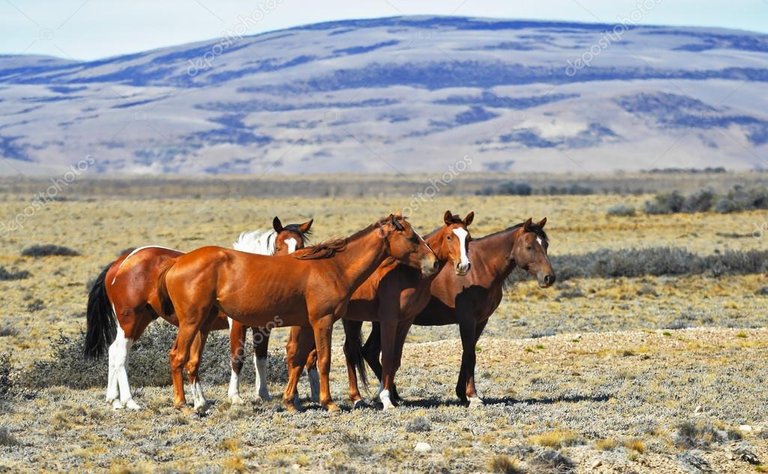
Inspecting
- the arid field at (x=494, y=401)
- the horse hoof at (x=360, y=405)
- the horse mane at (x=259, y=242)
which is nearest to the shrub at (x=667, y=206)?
the arid field at (x=494, y=401)

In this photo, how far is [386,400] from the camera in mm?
12305

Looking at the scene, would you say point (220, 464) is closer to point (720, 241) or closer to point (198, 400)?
point (198, 400)

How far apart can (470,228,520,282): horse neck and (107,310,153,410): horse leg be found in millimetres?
3662

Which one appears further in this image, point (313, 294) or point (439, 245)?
point (439, 245)

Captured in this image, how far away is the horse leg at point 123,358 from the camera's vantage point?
12570mm

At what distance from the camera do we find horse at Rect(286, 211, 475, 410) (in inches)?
487

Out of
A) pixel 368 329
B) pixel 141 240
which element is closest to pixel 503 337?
pixel 368 329

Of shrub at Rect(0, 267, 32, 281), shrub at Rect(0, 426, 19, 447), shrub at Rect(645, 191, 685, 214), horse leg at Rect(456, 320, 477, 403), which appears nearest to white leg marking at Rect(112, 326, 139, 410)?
shrub at Rect(0, 426, 19, 447)

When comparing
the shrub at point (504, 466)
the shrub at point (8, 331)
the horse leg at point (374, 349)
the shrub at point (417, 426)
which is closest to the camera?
the shrub at point (504, 466)

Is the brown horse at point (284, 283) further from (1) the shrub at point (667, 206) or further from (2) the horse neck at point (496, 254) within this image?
(1) the shrub at point (667, 206)

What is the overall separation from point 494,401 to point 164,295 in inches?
147

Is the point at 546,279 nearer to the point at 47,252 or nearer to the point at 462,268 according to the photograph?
the point at 462,268

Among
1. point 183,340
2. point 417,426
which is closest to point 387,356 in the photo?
point 417,426

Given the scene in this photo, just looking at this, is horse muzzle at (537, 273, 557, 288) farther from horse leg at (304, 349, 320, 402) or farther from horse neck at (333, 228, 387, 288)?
horse leg at (304, 349, 320, 402)
